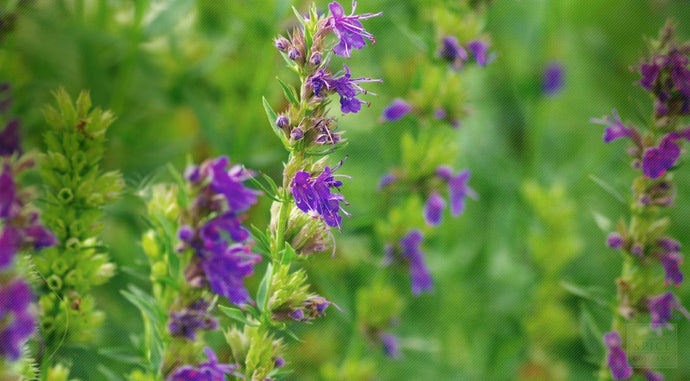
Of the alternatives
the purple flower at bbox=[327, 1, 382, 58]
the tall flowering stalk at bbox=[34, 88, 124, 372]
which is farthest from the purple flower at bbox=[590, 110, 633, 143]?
the tall flowering stalk at bbox=[34, 88, 124, 372]

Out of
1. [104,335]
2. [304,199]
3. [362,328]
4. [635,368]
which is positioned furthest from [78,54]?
[635,368]

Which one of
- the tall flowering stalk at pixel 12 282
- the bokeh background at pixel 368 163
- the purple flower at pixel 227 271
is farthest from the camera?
the bokeh background at pixel 368 163

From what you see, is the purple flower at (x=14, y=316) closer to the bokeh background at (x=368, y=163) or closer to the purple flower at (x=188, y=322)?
the purple flower at (x=188, y=322)

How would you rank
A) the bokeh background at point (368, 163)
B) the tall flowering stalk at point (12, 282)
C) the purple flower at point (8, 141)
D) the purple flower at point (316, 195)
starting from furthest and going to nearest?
1. the bokeh background at point (368, 163)
2. the purple flower at point (8, 141)
3. the purple flower at point (316, 195)
4. the tall flowering stalk at point (12, 282)

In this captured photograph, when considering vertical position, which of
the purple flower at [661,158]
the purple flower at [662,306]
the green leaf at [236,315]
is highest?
the purple flower at [661,158]

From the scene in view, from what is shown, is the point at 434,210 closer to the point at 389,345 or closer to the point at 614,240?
the point at 389,345

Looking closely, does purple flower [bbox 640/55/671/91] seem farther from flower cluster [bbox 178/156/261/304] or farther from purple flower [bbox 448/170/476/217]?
flower cluster [bbox 178/156/261/304]

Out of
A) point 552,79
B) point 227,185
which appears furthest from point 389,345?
point 552,79

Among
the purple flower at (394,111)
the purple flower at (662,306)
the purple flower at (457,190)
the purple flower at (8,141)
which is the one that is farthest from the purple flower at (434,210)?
the purple flower at (8,141)
